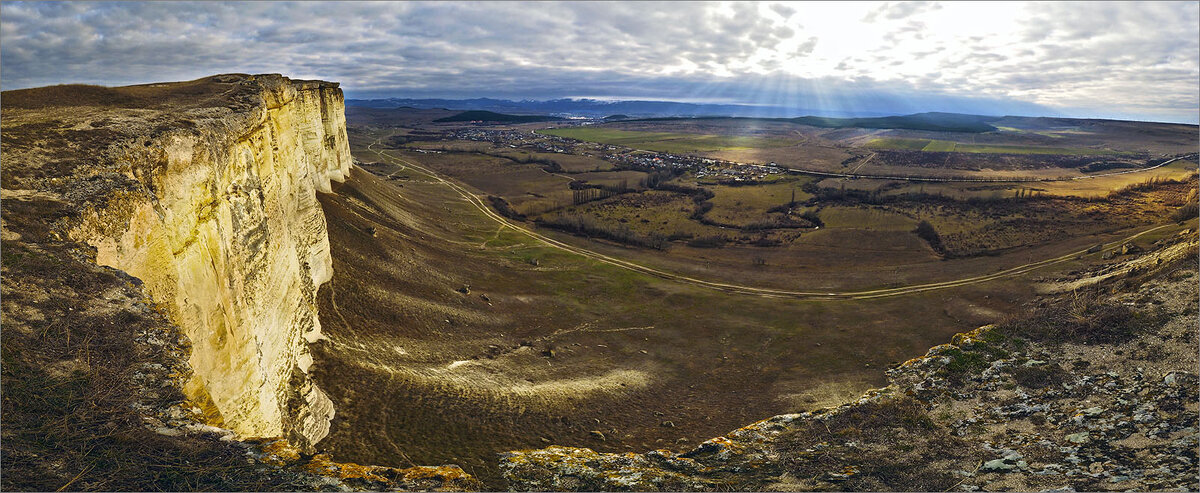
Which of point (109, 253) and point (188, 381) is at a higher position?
point (109, 253)

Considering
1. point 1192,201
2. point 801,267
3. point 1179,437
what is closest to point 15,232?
point 1179,437

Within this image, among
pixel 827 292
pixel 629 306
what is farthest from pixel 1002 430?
pixel 827 292

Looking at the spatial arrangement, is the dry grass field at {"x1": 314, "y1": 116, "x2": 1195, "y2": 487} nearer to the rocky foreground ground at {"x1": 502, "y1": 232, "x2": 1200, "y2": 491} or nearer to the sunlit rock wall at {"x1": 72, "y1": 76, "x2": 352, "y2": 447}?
the sunlit rock wall at {"x1": 72, "y1": 76, "x2": 352, "y2": 447}

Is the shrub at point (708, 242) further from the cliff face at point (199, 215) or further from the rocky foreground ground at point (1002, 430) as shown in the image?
the cliff face at point (199, 215)

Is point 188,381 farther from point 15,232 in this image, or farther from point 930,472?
point 930,472

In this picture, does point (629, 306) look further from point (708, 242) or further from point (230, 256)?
point (230, 256)

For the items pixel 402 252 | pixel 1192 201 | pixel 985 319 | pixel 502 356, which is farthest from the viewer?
pixel 1192 201

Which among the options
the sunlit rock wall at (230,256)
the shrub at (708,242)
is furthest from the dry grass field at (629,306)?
the sunlit rock wall at (230,256)
